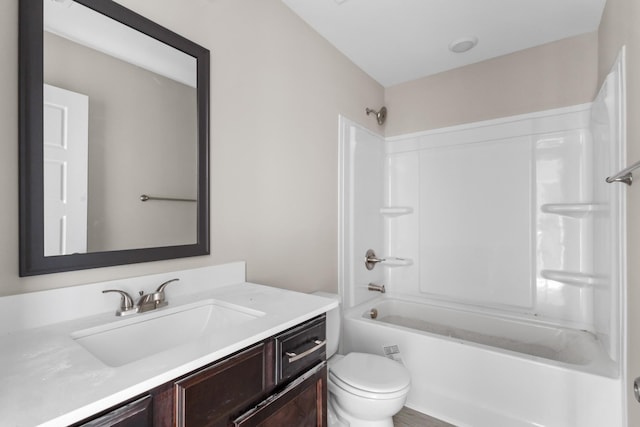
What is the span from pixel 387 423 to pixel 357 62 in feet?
8.23

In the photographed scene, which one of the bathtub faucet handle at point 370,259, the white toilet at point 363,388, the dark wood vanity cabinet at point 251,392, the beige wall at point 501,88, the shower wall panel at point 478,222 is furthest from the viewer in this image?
the bathtub faucet handle at point 370,259

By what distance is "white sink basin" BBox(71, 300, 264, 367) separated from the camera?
0.94 meters

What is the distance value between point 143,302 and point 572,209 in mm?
2580

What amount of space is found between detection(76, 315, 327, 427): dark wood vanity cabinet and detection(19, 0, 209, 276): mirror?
0.61 meters

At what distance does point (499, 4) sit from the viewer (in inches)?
73.5

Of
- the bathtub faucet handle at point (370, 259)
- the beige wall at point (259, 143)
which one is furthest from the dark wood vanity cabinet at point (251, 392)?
the bathtub faucet handle at point (370, 259)

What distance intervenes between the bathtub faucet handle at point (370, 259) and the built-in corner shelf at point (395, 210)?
0.41 metres

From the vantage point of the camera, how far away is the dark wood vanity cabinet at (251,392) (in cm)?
68

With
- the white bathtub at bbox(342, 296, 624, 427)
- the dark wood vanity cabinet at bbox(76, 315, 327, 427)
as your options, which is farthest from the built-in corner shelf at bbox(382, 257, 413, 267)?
the dark wood vanity cabinet at bbox(76, 315, 327, 427)

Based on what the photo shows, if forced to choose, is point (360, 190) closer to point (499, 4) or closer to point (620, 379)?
point (499, 4)

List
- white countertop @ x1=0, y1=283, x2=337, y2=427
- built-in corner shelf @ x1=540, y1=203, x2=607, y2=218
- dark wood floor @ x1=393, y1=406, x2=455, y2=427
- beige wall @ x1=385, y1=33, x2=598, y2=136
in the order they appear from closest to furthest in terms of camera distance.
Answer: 1. white countertop @ x1=0, y1=283, x2=337, y2=427
2. dark wood floor @ x1=393, y1=406, x2=455, y2=427
3. built-in corner shelf @ x1=540, y1=203, x2=607, y2=218
4. beige wall @ x1=385, y1=33, x2=598, y2=136

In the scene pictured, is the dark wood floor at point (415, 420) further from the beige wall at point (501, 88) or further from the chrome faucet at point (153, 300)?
the beige wall at point (501, 88)

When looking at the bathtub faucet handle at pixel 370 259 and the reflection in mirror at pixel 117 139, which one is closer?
the reflection in mirror at pixel 117 139

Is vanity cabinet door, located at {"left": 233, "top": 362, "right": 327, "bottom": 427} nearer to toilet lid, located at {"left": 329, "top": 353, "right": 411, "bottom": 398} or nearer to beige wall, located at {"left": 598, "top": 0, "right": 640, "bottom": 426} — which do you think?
toilet lid, located at {"left": 329, "top": 353, "right": 411, "bottom": 398}
